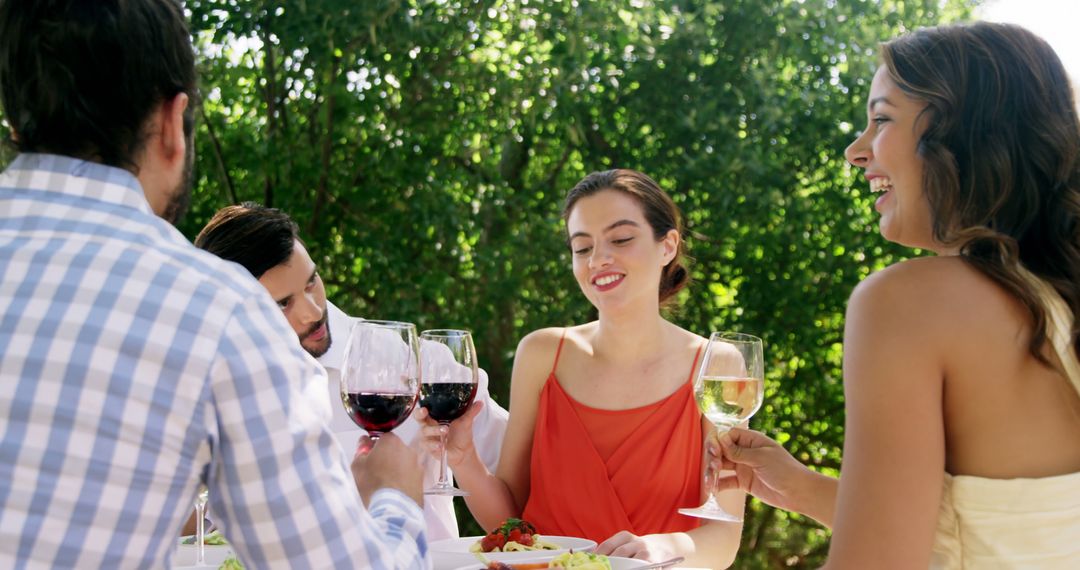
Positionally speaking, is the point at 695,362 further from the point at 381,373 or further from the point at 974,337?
the point at 974,337

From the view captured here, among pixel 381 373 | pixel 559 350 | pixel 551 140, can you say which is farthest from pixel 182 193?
pixel 551 140

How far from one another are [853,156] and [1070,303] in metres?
0.50

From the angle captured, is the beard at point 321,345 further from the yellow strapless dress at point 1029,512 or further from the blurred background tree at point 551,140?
the yellow strapless dress at point 1029,512

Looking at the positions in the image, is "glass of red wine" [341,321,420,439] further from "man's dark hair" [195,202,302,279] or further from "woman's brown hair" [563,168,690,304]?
"woman's brown hair" [563,168,690,304]

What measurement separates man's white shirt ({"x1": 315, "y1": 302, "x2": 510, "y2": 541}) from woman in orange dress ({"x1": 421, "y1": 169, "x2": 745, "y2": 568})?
0.29ft

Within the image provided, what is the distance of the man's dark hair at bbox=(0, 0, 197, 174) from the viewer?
1.41 m

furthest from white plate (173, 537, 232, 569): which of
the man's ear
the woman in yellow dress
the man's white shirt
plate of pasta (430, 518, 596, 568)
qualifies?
the woman in yellow dress

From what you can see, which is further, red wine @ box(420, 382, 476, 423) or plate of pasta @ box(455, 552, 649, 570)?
red wine @ box(420, 382, 476, 423)

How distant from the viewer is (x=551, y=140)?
18.7 ft

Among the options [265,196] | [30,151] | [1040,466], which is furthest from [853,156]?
[265,196]

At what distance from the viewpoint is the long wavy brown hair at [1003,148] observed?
1746 millimetres

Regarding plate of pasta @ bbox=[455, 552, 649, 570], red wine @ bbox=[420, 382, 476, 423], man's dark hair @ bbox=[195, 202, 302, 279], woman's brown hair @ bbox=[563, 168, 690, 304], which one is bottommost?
plate of pasta @ bbox=[455, 552, 649, 570]

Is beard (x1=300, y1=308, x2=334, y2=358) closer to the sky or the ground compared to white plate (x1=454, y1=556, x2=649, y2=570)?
closer to the sky

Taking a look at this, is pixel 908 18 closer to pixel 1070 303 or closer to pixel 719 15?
pixel 719 15
